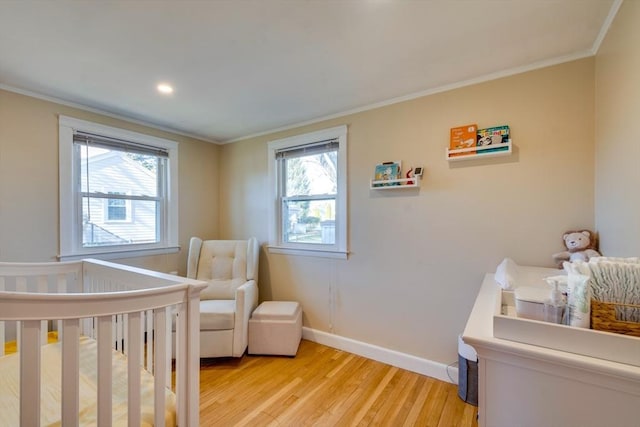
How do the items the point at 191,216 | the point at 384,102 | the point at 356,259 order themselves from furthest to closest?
1. the point at 191,216
2. the point at 356,259
3. the point at 384,102

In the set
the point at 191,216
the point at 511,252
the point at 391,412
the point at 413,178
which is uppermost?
the point at 413,178

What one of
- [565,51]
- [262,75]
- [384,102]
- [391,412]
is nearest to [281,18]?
[262,75]

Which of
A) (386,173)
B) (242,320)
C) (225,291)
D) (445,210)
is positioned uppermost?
(386,173)

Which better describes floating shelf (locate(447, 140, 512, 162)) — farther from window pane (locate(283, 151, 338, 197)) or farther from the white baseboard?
the white baseboard

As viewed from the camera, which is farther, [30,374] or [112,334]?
[112,334]

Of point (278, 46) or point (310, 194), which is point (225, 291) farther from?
point (278, 46)

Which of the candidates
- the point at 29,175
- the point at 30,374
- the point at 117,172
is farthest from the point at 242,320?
the point at 29,175

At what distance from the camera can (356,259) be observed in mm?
2631

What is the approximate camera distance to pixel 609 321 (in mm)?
732

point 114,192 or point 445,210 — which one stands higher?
point 114,192

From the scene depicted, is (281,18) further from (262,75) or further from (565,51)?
(565,51)

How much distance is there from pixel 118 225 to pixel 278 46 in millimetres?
2441

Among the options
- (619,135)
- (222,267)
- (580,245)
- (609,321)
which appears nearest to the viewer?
(609,321)

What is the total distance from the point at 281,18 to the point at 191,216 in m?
2.62
